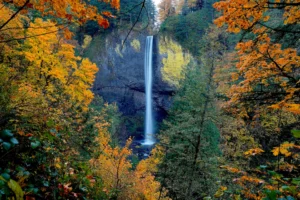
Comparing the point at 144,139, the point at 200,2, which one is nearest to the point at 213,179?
the point at 144,139

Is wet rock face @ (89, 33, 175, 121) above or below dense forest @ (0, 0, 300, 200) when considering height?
above

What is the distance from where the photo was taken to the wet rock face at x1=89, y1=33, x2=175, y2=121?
2759cm

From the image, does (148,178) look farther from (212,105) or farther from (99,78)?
(99,78)

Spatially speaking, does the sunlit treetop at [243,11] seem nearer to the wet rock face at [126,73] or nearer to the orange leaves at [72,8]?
the orange leaves at [72,8]

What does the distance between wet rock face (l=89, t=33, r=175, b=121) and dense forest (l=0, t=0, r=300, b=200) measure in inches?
69.9

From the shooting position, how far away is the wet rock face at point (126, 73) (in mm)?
27594

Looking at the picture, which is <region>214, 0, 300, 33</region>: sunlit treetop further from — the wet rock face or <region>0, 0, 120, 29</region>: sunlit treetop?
the wet rock face

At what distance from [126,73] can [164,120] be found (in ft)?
53.1

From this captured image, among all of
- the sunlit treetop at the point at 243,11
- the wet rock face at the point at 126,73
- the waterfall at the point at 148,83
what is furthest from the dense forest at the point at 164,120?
the waterfall at the point at 148,83

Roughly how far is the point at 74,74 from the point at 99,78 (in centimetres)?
1592

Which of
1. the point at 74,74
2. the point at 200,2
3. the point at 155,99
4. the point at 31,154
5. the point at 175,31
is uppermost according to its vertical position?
the point at 200,2

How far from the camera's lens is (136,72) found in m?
28.2

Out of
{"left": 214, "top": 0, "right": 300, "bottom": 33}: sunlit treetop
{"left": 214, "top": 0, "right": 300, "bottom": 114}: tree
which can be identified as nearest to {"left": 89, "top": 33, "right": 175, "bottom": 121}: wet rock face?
{"left": 214, "top": 0, "right": 300, "bottom": 114}: tree

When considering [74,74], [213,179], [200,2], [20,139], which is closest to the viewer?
[20,139]
